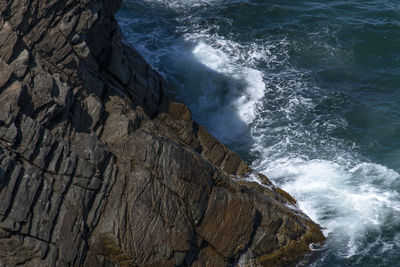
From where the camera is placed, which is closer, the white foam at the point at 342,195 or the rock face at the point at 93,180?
the rock face at the point at 93,180

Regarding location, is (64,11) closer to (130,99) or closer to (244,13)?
(130,99)

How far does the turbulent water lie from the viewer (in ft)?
96.6

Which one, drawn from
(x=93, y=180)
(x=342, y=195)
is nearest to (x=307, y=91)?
(x=342, y=195)

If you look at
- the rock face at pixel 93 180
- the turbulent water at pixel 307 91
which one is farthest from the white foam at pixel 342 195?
the rock face at pixel 93 180

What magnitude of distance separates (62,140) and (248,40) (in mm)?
27846

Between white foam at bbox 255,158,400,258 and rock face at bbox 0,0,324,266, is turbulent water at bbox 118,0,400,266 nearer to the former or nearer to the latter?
white foam at bbox 255,158,400,258

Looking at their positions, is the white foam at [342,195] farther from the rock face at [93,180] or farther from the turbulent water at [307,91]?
the rock face at [93,180]

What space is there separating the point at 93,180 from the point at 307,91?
74.8 ft

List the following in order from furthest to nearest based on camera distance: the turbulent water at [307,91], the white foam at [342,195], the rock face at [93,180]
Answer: the turbulent water at [307,91], the white foam at [342,195], the rock face at [93,180]

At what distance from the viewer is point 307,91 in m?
39.3

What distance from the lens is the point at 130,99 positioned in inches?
1122

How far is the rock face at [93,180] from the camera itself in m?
20.4

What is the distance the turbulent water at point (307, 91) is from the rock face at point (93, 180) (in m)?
3.77

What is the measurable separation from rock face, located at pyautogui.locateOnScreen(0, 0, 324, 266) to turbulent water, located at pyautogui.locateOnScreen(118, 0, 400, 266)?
3770mm
